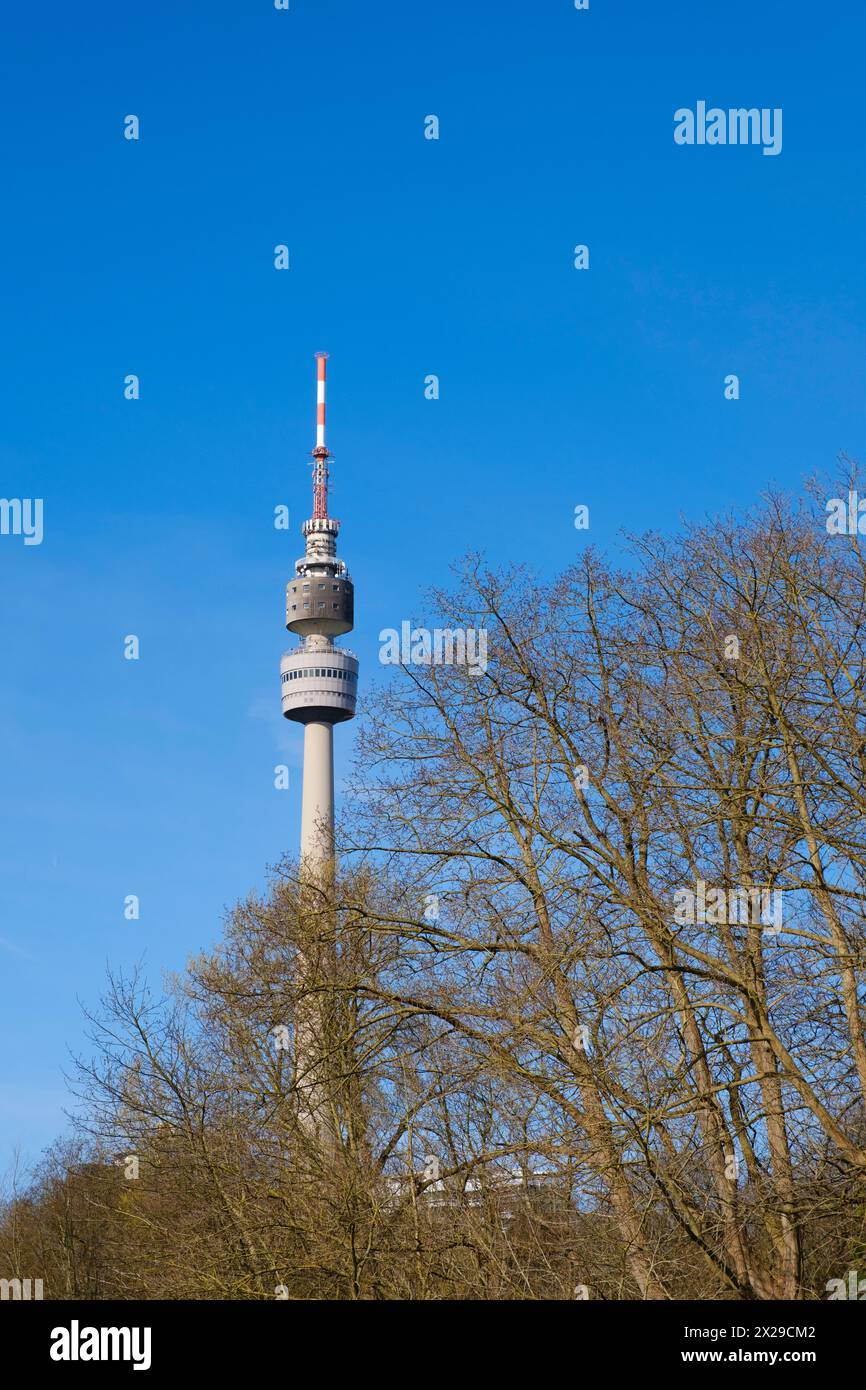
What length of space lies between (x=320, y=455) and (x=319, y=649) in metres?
13.9

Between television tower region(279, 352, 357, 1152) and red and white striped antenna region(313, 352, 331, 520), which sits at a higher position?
red and white striped antenna region(313, 352, 331, 520)

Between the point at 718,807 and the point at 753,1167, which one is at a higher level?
the point at 718,807

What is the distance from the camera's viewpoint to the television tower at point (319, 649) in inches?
4705

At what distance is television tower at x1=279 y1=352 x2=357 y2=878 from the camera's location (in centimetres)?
11950

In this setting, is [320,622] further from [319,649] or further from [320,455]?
[320,455]

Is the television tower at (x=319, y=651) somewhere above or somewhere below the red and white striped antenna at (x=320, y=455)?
below

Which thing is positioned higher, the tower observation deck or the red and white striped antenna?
the red and white striped antenna

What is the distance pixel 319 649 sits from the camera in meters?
122

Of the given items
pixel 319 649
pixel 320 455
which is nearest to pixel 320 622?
pixel 319 649

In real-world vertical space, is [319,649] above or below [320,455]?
below

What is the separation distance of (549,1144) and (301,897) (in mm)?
5677
